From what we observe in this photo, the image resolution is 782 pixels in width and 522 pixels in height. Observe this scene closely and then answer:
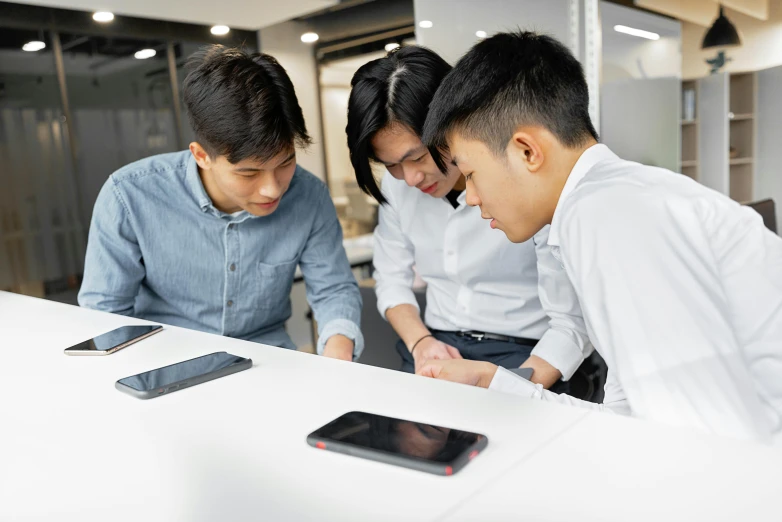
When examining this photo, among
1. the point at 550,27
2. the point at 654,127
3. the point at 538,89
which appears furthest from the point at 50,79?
the point at 538,89

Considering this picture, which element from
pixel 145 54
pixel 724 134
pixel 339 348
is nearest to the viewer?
pixel 339 348

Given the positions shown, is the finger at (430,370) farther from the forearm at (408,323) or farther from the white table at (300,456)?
the forearm at (408,323)

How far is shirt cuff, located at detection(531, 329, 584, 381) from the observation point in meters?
1.40

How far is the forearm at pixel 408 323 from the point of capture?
1.64 m

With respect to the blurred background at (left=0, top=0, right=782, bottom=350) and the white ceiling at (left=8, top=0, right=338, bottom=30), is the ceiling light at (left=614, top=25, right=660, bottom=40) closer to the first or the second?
the blurred background at (left=0, top=0, right=782, bottom=350)

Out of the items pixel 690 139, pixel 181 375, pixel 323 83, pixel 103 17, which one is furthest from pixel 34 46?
pixel 181 375

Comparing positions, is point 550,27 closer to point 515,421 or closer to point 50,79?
point 515,421

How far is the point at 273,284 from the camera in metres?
1.61

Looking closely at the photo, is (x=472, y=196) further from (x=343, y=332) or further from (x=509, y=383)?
(x=343, y=332)

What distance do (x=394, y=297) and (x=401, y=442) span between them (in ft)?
3.65

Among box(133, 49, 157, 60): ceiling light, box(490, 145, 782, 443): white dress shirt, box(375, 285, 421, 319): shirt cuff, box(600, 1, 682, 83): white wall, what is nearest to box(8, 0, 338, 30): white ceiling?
box(600, 1, 682, 83): white wall

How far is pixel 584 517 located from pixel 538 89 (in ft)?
2.20

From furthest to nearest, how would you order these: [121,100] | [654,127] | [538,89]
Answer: [121,100], [654,127], [538,89]

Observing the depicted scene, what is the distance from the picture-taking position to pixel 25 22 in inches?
154
